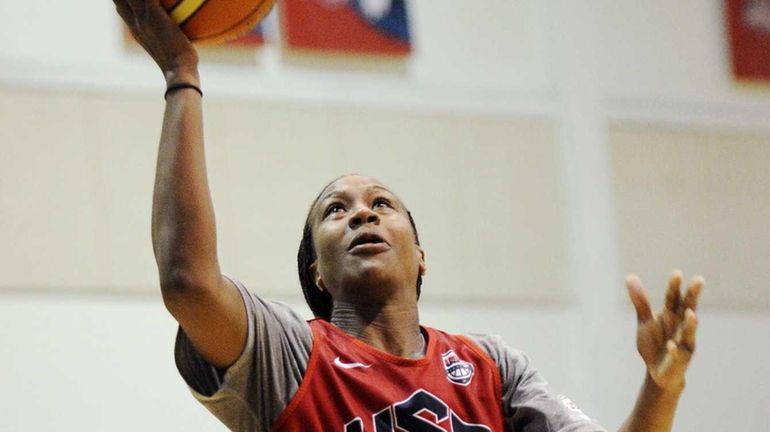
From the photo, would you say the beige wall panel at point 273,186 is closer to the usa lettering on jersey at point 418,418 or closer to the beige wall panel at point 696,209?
the beige wall panel at point 696,209

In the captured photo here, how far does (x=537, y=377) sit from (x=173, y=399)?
180 inches

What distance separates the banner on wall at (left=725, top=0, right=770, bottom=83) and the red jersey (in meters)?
6.73

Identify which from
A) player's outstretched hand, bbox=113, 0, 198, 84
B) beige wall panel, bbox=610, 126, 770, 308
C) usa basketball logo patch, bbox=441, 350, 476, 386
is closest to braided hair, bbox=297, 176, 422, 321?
usa basketball logo patch, bbox=441, 350, 476, 386

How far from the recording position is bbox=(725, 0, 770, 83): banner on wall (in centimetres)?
945

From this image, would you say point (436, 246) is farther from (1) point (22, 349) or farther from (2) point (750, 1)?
(2) point (750, 1)

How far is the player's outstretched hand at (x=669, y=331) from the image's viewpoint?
2.88 meters

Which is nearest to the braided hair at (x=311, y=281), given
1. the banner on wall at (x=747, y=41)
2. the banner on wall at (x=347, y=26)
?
the banner on wall at (x=347, y=26)

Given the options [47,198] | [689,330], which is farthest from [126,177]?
[689,330]

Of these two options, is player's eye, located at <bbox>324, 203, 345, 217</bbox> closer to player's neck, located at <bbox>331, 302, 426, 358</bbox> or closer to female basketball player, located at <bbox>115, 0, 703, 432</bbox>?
female basketball player, located at <bbox>115, 0, 703, 432</bbox>

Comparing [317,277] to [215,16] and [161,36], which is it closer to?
[215,16]

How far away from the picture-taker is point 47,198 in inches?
302

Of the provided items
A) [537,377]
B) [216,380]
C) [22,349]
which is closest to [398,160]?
[22,349]

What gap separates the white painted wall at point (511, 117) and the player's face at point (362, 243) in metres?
4.25

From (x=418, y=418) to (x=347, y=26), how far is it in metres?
5.80
